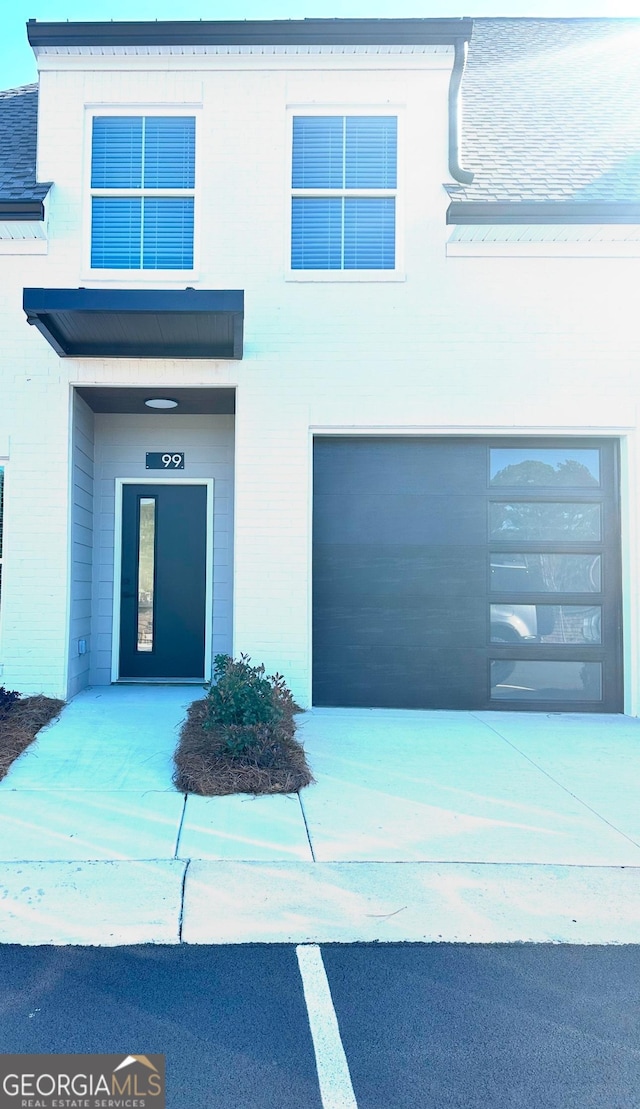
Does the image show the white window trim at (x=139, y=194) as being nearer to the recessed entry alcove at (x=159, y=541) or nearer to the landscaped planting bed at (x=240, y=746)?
the recessed entry alcove at (x=159, y=541)

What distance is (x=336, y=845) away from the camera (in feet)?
13.8

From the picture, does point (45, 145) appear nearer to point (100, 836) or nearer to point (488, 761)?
point (100, 836)

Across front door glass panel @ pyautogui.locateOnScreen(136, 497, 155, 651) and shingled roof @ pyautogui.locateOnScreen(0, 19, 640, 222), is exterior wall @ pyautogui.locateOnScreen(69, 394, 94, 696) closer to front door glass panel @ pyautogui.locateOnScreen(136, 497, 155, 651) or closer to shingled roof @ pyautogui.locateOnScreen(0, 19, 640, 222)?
front door glass panel @ pyautogui.locateOnScreen(136, 497, 155, 651)

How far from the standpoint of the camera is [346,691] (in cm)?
765

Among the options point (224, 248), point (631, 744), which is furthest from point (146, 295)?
point (631, 744)

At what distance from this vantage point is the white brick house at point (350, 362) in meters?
7.43

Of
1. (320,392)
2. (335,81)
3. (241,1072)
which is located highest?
(335,81)

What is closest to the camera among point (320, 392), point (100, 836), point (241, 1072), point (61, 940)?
point (241, 1072)

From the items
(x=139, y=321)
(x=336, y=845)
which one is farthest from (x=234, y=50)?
(x=336, y=845)

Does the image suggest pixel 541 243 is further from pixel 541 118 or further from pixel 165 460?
pixel 165 460

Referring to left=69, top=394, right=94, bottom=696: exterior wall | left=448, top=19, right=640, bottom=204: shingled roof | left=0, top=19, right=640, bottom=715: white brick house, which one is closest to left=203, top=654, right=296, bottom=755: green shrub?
left=0, top=19, right=640, bottom=715: white brick house

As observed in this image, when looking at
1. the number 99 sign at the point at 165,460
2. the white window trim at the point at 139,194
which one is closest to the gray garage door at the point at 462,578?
the number 99 sign at the point at 165,460

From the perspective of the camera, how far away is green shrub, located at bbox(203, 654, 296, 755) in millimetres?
5445

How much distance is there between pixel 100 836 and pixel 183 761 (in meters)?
1.12
